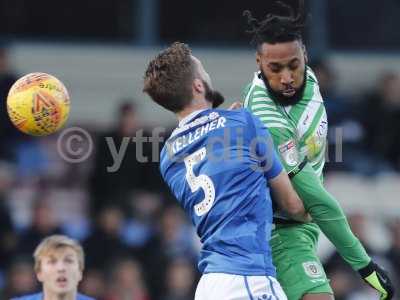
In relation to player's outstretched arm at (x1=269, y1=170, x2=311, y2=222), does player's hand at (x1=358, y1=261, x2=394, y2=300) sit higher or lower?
lower

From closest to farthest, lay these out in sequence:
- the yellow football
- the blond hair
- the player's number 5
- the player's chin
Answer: the player's number 5 → the yellow football → the player's chin → the blond hair

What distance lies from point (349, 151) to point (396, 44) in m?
2.38

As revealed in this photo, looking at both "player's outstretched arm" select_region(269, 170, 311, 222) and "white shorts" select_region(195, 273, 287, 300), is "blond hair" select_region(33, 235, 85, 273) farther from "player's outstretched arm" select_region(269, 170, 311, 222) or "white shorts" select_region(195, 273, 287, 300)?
"player's outstretched arm" select_region(269, 170, 311, 222)

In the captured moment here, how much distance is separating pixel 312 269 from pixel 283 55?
3.86 ft

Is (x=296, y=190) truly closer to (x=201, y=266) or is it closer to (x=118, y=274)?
(x=201, y=266)

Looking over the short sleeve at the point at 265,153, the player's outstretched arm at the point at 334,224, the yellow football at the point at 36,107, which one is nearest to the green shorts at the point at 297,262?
the player's outstretched arm at the point at 334,224

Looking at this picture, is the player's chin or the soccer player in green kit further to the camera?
the player's chin

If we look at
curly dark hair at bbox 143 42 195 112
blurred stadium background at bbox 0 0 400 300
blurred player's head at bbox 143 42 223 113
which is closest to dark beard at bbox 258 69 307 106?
blurred player's head at bbox 143 42 223 113

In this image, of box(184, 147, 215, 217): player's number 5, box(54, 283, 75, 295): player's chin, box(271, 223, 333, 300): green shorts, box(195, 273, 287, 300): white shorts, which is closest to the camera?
box(195, 273, 287, 300): white shorts

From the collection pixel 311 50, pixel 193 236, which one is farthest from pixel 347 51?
pixel 193 236

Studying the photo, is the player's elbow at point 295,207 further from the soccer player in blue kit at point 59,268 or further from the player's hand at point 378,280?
the soccer player in blue kit at point 59,268

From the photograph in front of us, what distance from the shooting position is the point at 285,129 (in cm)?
599

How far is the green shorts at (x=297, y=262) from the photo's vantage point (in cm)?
601

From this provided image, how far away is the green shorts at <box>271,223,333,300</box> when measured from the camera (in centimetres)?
601
